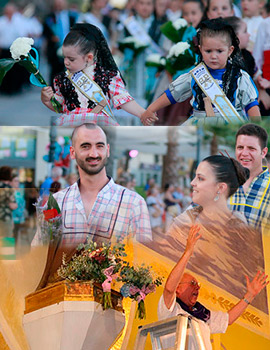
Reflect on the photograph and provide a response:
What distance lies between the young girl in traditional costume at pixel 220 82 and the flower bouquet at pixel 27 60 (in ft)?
A: 2.95

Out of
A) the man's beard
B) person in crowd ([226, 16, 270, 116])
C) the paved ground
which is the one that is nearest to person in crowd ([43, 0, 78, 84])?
the paved ground

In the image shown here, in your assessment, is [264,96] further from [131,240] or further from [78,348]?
[78,348]

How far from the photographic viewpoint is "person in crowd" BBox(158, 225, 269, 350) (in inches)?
293

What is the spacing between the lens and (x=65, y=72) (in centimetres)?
815

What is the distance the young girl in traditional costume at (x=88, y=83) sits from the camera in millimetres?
8000

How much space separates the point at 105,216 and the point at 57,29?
1780 mm

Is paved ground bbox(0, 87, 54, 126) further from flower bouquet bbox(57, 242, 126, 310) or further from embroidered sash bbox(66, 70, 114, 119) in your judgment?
flower bouquet bbox(57, 242, 126, 310)

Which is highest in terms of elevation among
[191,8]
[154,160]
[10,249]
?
[191,8]

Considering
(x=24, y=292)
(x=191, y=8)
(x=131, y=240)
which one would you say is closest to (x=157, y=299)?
(x=131, y=240)

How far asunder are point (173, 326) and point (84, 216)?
4.15 feet

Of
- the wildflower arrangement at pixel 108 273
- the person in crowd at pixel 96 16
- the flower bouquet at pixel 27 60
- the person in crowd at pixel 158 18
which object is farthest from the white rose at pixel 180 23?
the wildflower arrangement at pixel 108 273

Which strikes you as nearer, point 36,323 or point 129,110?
point 36,323

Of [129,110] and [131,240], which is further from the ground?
[129,110]

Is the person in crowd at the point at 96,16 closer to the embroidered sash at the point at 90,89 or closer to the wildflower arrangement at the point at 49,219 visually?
the embroidered sash at the point at 90,89
